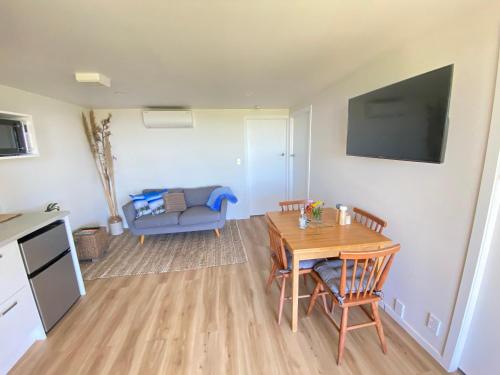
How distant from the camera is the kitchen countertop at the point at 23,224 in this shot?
155 cm

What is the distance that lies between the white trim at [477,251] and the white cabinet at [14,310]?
2.97 meters

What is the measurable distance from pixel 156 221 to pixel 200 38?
2649 mm

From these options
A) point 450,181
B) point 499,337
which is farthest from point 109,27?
point 499,337

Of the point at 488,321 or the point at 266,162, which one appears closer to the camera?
the point at 488,321

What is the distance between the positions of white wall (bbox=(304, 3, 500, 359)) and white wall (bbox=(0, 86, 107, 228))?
3640 millimetres

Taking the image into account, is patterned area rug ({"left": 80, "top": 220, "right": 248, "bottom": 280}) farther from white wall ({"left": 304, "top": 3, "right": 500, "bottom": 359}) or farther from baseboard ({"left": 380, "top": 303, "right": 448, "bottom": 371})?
white wall ({"left": 304, "top": 3, "right": 500, "bottom": 359})

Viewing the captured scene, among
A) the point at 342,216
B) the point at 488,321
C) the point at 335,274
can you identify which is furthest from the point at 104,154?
the point at 488,321

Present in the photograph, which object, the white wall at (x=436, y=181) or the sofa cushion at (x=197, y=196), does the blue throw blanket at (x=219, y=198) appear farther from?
the white wall at (x=436, y=181)

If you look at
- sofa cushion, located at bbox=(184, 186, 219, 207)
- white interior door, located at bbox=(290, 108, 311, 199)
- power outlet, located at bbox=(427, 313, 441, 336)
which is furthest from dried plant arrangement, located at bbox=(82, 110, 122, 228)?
power outlet, located at bbox=(427, 313, 441, 336)

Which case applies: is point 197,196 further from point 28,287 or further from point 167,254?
point 28,287

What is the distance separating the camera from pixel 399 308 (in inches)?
71.1

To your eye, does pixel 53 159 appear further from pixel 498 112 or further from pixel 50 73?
pixel 498 112

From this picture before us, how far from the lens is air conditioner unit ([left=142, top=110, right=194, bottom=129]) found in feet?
11.9

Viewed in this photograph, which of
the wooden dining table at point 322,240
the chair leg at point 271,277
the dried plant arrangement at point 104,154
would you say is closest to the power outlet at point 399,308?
the wooden dining table at point 322,240
